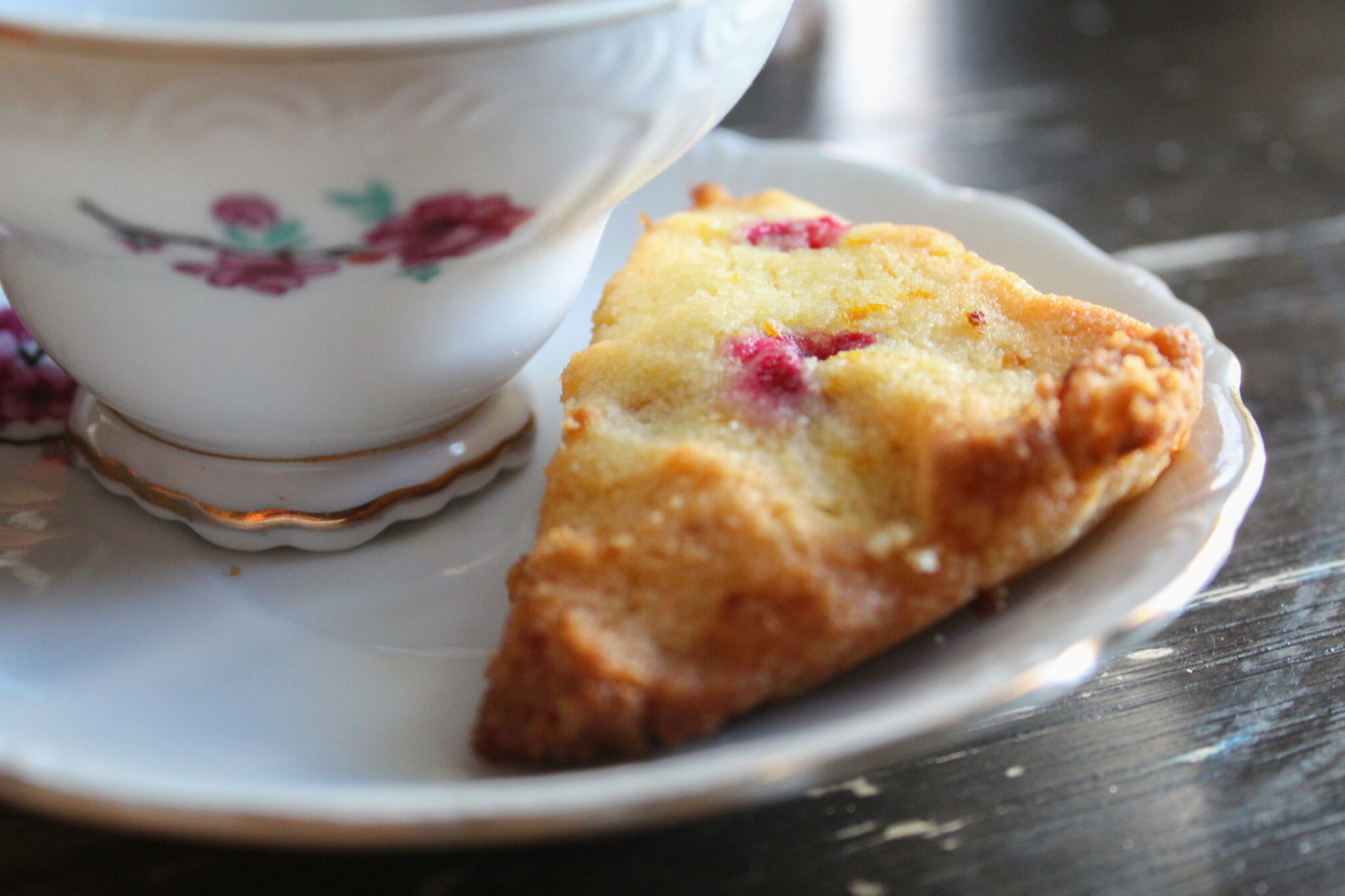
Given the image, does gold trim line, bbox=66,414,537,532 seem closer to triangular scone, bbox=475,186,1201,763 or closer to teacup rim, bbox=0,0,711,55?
triangular scone, bbox=475,186,1201,763

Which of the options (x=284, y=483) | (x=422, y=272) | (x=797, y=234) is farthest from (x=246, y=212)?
(x=797, y=234)

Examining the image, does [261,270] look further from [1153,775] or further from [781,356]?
[1153,775]

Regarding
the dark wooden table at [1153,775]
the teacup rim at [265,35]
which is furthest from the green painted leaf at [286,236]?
the dark wooden table at [1153,775]

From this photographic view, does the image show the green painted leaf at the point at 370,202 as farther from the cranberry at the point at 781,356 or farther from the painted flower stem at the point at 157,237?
the cranberry at the point at 781,356

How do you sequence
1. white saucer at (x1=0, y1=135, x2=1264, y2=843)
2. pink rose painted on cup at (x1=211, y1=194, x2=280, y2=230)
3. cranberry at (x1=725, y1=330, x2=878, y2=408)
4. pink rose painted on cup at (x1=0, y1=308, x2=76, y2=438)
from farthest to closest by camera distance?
1. pink rose painted on cup at (x1=0, y1=308, x2=76, y2=438)
2. cranberry at (x1=725, y1=330, x2=878, y2=408)
3. pink rose painted on cup at (x1=211, y1=194, x2=280, y2=230)
4. white saucer at (x1=0, y1=135, x2=1264, y2=843)

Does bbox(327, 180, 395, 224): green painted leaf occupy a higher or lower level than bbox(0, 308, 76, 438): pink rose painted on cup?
higher

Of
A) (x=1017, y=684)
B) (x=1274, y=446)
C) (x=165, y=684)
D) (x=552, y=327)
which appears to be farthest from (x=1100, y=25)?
(x=165, y=684)

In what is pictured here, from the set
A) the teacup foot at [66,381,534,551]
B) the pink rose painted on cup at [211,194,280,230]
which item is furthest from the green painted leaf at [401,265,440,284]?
the teacup foot at [66,381,534,551]
